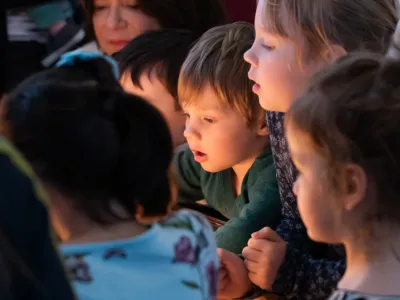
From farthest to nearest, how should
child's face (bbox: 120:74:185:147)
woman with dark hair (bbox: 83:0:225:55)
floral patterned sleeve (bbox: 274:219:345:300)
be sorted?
woman with dark hair (bbox: 83:0:225:55) → child's face (bbox: 120:74:185:147) → floral patterned sleeve (bbox: 274:219:345:300)

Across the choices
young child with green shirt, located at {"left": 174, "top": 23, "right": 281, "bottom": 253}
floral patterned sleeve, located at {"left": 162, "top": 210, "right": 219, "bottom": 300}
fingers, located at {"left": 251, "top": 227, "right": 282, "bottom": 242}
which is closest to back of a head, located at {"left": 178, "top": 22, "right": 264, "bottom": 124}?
young child with green shirt, located at {"left": 174, "top": 23, "right": 281, "bottom": 253}

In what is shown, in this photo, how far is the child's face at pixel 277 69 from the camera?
985 mm

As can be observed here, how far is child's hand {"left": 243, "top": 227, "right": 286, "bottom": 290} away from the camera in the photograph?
953mm

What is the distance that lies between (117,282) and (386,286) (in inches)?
10.1

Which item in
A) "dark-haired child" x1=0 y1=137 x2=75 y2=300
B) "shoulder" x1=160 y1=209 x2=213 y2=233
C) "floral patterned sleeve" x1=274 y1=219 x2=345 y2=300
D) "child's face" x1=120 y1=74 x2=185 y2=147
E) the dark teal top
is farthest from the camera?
"child's face" x1=120 y1=74 x2=185 y2=147

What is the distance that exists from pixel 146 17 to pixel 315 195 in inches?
35.9

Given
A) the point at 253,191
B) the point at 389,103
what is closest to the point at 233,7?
the point at 253,191

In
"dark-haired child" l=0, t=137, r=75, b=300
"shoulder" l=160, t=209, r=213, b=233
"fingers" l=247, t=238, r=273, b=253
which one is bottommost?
"fingers" l=247, t=238, r=273, b=253

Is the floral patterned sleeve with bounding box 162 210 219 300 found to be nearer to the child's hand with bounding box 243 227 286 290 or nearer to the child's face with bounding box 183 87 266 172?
the child's hand with bounding box 243 227 286 290

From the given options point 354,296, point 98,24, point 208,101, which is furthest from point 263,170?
point 98,24

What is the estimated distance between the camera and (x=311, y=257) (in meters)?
1.00

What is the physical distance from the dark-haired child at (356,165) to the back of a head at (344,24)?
0.74ft

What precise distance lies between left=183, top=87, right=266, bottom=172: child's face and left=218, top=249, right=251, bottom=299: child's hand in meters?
0.21

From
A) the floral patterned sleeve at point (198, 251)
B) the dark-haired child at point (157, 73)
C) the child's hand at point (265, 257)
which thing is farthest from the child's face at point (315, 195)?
the dark-haired child at point (157, 73)
